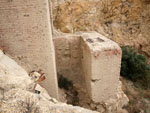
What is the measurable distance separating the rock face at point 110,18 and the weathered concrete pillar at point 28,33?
18.7ft

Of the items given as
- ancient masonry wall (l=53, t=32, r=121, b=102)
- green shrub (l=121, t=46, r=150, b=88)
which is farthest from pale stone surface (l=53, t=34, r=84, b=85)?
green shrub (l=121, t=46, r=150, b=88)

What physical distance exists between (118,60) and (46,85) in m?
2.17

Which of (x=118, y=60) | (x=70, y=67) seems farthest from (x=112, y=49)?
(x=70, y=67)

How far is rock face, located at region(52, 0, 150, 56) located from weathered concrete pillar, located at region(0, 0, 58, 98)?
18.7 ft

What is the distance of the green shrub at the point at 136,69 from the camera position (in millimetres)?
7262

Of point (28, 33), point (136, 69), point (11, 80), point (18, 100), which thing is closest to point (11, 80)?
point (11, 80)

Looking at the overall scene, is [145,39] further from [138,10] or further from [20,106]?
[20,106]

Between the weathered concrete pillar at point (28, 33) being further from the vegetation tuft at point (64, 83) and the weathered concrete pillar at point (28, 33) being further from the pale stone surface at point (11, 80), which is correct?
the vegetation tuft at point (64, 83)

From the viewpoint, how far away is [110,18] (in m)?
10.5

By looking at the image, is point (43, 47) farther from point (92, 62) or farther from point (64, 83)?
point (64, 83)

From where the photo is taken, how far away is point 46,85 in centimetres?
391

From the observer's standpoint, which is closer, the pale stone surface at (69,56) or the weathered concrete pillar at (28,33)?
the weathered concrete pillar at (28,33)

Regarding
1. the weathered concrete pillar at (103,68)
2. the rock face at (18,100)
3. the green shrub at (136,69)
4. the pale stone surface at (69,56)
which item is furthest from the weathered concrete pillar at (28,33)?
the green shrub at (136,69)

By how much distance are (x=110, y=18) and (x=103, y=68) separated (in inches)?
291
